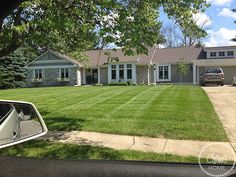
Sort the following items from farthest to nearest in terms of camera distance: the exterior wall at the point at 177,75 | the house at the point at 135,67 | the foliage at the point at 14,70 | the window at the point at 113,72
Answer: the window at the point at 113,72 → the exterior wall at the point at 177,75 → the foliage at the point at 14,70 → the house at the point at 135,67

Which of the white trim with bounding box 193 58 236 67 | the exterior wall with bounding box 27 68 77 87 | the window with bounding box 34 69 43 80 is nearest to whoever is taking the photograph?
the white trim with bounding box 193 58 236 67

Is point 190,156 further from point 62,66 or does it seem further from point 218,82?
point 62,66

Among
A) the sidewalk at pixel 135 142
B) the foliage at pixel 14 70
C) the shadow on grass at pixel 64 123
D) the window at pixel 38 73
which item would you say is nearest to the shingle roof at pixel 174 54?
the window at pixel 38 73

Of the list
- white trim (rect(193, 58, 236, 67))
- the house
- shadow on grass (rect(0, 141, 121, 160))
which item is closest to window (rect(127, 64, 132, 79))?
the house

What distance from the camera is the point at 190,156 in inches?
291

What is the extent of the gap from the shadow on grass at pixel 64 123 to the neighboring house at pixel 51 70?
118ft

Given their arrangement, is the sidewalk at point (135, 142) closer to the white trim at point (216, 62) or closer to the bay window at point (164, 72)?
the white trim at point (216, 62)

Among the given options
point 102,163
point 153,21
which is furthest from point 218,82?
point 102,163

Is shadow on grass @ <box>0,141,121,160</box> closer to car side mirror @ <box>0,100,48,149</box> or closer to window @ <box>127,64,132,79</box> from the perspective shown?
car side mirror @ <box>0,100,48,149</box>

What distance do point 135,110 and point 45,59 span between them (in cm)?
3741

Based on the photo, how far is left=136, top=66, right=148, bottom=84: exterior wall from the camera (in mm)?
45938

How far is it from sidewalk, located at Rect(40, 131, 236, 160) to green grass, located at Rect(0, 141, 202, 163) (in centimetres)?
40

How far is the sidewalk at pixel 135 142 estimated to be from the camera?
7.97 meters

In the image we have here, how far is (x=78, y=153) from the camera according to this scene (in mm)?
7559
